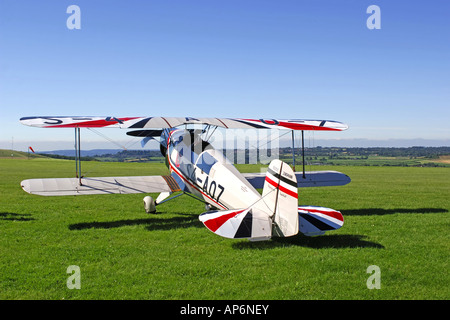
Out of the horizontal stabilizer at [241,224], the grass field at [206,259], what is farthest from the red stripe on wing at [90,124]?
the horizontal stabilizer at [241,224]

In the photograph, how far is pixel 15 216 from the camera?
35.6 feet

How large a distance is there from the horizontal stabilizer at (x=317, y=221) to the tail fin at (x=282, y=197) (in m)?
0.50

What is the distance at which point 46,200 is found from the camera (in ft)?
47.2

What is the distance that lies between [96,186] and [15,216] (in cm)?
→ 261

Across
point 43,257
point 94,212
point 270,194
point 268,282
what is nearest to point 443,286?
point 268,282

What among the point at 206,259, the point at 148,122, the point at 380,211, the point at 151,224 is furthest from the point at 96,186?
the point at 380,211

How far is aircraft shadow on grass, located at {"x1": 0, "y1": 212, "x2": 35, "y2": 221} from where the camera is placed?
10414mm

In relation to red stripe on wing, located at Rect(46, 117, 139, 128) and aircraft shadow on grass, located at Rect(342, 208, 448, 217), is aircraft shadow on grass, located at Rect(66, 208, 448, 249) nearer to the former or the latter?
aircraft shadow on grass, located at Rect(342, 208, 448, 217)

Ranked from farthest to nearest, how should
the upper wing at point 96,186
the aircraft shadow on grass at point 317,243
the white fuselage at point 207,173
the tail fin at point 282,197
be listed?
the upper wing at point 96,186 < the white fuselage at point 207,173 < the aircraft shadow on grass at point 317,243 < the tail fin at point 282,197

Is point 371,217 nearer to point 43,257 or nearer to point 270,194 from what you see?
point 270,194

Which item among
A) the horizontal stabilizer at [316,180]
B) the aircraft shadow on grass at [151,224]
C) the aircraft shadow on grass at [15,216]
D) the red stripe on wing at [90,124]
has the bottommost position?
the aircraft shadow on grass at [151,224]

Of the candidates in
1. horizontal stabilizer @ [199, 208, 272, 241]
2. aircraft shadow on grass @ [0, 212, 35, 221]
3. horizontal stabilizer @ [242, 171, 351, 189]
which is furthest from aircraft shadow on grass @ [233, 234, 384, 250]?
aircraft shadow on grass @ [0, 212, 35, 221]

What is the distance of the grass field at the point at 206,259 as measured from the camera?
205 inches

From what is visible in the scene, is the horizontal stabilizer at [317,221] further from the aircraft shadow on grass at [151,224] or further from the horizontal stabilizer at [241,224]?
the aircraft shadow on grass at [151,224]
